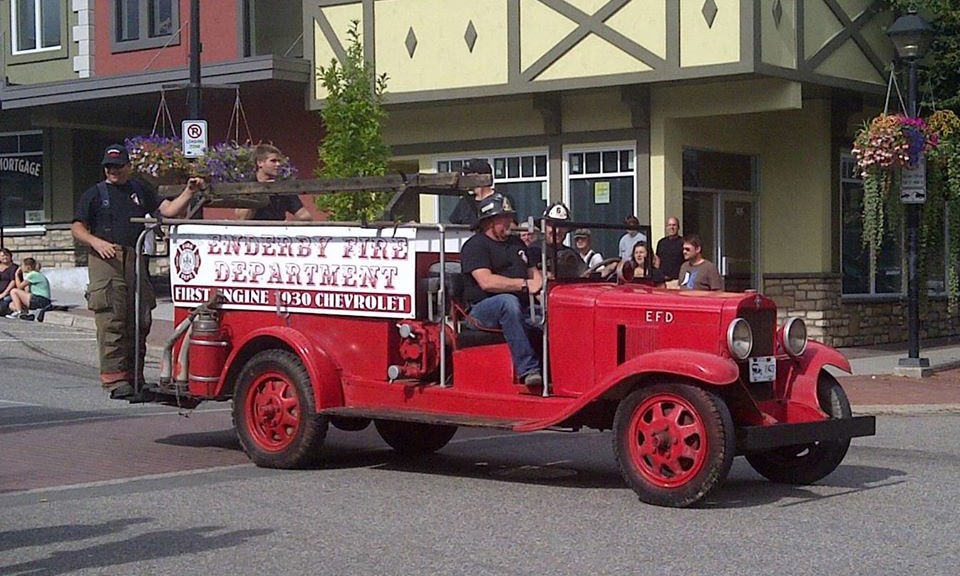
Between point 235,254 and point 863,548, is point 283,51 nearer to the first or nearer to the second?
point 235,254

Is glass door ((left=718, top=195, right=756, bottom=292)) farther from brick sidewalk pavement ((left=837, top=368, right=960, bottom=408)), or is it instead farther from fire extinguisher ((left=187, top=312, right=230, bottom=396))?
fire extinguisher ((left=187, top=312, right=230, bottom=396))

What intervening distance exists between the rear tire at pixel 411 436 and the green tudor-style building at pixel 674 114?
27.0 feet

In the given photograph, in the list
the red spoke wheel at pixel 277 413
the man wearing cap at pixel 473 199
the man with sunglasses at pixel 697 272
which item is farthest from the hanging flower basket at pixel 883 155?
the red spoke wheel at pixel 277 413

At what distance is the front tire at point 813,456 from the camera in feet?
30.9

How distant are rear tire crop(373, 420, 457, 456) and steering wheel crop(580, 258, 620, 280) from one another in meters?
1.97

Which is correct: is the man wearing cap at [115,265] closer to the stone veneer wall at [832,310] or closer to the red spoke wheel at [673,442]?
the red spoke wheel at [673,442]

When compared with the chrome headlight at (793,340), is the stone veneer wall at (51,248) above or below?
above

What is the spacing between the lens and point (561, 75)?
1934cm

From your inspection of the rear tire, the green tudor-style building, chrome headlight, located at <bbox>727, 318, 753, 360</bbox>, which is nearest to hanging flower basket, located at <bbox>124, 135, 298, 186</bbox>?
the green tudor-style building

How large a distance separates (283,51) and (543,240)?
1534 cm

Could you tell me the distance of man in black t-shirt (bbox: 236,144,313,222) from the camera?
11227mm

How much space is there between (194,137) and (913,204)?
9111mm

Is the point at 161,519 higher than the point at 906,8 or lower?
lower

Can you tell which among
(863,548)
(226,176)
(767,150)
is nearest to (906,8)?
(767,150)
